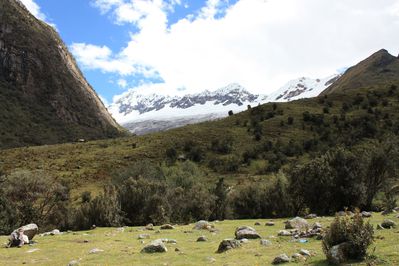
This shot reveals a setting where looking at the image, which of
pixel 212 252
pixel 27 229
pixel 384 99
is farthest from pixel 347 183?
pixel 384 99

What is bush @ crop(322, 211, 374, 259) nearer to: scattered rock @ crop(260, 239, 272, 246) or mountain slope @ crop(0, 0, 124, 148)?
scattered rock @ crop(260, 239, 272, 246)

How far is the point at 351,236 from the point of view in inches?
509

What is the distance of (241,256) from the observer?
15031mm

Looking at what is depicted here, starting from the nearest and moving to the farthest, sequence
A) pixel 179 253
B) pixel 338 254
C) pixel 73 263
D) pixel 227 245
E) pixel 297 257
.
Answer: pixel 338 254
pixel 297 257
pixel 73 263
pixel 179 253
pixel 227 245

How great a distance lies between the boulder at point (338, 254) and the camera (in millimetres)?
12547

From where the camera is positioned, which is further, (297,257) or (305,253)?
(305,253)

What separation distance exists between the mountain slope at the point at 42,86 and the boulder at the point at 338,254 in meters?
142

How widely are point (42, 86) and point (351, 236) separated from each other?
176m

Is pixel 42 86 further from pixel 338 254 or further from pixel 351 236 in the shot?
pixel 338 254

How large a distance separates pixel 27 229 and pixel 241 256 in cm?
1188

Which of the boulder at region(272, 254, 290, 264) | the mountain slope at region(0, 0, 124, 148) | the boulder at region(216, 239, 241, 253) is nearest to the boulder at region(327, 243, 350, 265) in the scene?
the boulder at region(272, 254, 290, 264)

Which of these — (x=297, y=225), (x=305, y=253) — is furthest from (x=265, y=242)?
(x=297, y=225)

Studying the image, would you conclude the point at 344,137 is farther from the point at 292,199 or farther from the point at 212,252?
the point at 212,252

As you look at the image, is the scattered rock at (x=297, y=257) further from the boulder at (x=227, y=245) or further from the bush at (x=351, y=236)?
the boulder at (x=227, y=245)
